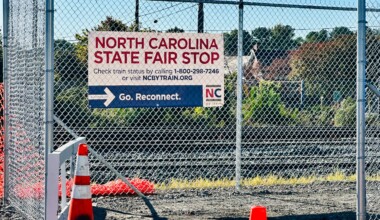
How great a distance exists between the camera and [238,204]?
10141 millimetres

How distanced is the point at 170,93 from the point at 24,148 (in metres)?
2.59

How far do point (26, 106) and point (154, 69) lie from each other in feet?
7.98

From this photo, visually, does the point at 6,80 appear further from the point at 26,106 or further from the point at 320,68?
the point at 320,68

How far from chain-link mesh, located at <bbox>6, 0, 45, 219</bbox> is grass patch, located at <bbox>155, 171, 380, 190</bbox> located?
2.97 meters

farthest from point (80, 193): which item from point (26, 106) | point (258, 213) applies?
point (258, 213)

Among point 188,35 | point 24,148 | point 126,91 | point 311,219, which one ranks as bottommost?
point 311,219

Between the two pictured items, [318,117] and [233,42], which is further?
[318,117]

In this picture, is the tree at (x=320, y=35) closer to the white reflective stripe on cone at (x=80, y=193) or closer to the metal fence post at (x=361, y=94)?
the metal fence post at (x=361, y=94)

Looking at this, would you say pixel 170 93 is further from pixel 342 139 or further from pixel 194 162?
pixel 342 139

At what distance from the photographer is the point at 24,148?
27.7 feet

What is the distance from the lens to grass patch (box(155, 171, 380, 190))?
38.6 feet

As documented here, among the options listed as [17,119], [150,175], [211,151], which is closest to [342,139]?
[211,151]

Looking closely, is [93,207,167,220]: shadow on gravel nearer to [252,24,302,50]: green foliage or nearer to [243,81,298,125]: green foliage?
[252,24,302,50]: green foliage

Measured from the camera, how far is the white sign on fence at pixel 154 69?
10.0 meters
